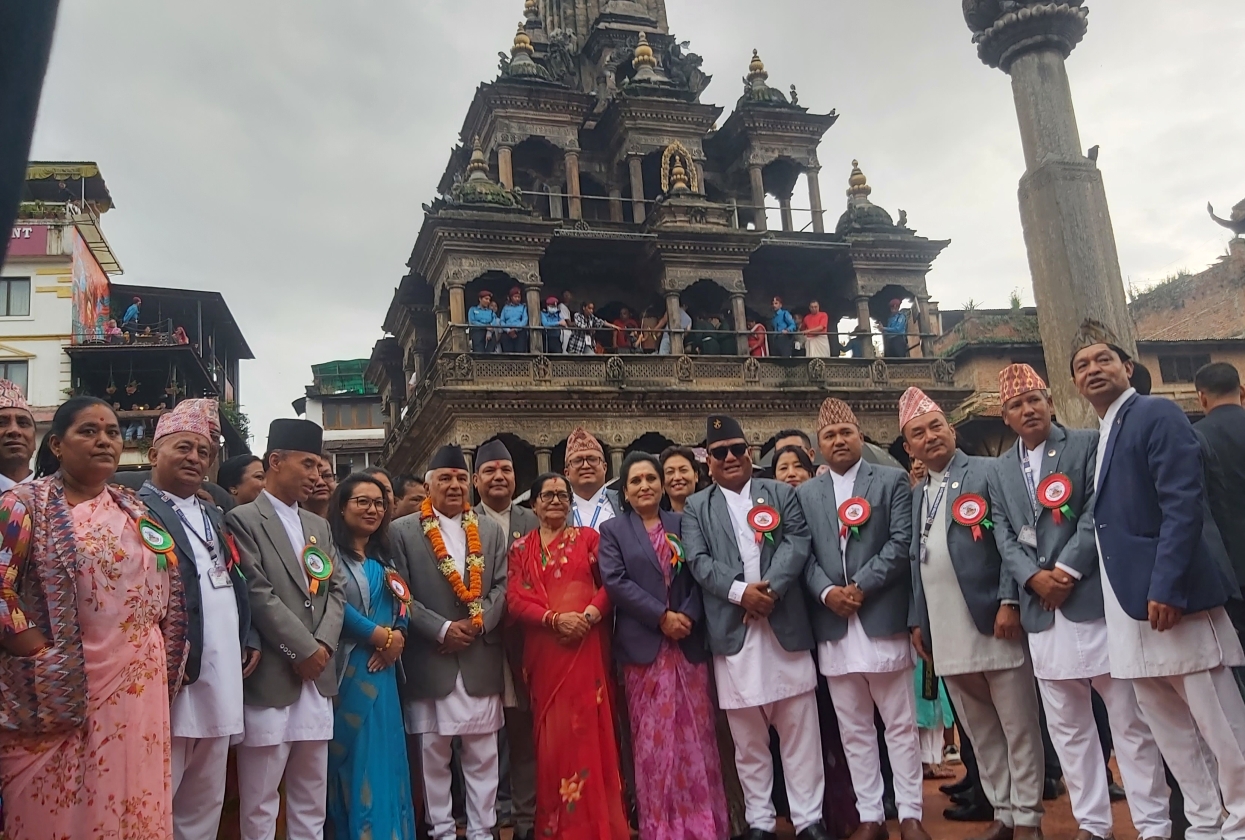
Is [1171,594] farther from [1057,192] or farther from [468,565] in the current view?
[1057,192]

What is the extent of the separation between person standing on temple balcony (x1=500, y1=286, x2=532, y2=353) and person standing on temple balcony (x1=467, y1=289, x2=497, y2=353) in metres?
0.22

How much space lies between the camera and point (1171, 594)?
3.79 m

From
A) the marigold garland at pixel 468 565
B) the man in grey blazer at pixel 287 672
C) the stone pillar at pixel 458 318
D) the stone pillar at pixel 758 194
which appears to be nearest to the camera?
the man in grey blazer at pixel 287 672

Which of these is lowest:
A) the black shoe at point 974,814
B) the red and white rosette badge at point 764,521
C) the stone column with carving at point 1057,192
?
the black shoe at point 974,814

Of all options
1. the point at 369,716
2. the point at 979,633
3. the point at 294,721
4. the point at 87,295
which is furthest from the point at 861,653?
the point at 87,295

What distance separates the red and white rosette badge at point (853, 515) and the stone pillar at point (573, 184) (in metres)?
18.2

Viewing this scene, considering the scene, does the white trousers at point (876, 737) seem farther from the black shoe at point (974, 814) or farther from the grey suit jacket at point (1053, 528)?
the grey suit jacket at point (1053, 528)

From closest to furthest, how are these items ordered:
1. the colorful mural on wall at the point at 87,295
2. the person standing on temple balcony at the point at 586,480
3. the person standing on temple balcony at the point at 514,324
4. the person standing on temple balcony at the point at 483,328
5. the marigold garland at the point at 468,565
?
the marigold garland at the point at 468,565, the person standing on temple balcony at the point at 586,480, the person standing on temple balcony at the point at 483,328, the person standing on temple balcony at the point at 514,324, the colorful mural on wall at the point at 87,295

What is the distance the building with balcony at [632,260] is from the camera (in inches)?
761

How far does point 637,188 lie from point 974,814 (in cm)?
1995

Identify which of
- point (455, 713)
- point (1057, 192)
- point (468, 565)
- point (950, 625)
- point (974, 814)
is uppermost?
point (1057, 192)

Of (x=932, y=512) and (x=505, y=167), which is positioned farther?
(x=505, y=167)

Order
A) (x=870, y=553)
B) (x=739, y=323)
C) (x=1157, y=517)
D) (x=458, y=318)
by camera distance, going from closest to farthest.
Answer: (x=1157, y=517) < (x=870, y=553) < (x=458, y=318) < (x=739, y=323)

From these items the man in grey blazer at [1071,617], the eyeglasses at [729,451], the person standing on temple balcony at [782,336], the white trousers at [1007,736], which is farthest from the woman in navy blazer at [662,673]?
the person standing on temple balcony at [782,336]
